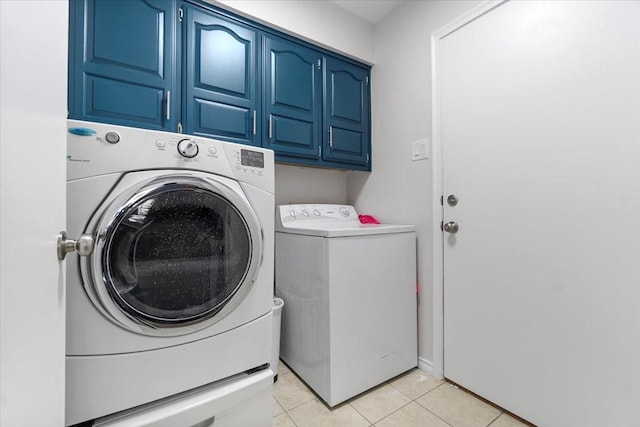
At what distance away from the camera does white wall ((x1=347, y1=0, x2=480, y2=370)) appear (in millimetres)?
1718

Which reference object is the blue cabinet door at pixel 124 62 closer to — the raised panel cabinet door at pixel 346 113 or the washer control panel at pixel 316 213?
the washer control panel at pixel 316 213

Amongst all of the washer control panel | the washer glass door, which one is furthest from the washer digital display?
the washer control panel

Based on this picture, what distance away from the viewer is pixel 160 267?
93cm

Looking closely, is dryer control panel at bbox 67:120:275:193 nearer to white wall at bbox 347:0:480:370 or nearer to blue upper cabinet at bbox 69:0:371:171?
blue upper cabinet at bbox 69:0:371:171

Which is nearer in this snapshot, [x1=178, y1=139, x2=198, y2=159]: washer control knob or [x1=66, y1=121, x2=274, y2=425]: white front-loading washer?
[x1=66, y1=121, x2=274, y2=425]: white front-loading washer

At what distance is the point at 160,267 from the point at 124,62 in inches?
40.7

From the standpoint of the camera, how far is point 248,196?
110cm

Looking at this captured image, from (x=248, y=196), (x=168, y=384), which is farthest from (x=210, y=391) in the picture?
(x=248, y=196)

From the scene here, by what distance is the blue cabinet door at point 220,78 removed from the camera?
4.85 ft

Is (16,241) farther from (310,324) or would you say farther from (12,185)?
(310,324)

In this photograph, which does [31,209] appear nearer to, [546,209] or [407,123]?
[546,209]

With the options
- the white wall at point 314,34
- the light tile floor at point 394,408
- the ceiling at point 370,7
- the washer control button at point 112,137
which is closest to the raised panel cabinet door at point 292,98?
the white wall at point 314,34

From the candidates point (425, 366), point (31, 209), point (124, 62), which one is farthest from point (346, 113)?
point (31, 209)

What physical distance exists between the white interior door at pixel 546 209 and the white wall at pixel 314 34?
70 cm
